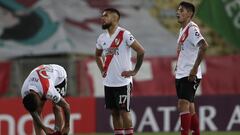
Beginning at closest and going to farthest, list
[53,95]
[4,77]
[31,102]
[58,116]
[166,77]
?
[31,102] → [53,95] → [58,116] → [166,77] → [4,77]

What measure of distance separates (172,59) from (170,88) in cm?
79

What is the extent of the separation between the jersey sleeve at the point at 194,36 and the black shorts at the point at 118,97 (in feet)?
4.01

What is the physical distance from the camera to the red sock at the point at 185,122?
13.4 metres

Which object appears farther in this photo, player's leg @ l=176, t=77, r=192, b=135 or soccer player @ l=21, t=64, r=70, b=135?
player's leg @ l=176, t=77, r=192, b=135

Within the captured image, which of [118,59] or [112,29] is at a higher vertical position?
[112,29]

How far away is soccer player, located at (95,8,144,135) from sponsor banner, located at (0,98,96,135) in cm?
556

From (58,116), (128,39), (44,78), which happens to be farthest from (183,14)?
(58,116)

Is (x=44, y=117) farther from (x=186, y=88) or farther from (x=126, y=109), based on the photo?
(x=186, y=88)

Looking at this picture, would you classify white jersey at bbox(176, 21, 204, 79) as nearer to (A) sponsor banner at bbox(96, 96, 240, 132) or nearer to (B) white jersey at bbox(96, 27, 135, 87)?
(B) white jersey at bbox(96, 27, 135, 87)

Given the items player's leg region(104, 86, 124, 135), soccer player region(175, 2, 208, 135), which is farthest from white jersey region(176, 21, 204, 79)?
player's leg region(104, 86, 124, 135)

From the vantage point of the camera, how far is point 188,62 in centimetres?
1370

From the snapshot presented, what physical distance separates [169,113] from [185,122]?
659 cm

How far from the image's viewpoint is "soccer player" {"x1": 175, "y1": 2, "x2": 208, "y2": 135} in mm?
13539

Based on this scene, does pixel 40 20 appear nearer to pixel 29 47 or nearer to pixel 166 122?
pixel 29 47
